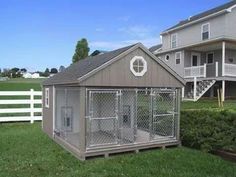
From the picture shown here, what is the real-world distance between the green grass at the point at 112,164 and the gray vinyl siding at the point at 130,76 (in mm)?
1983

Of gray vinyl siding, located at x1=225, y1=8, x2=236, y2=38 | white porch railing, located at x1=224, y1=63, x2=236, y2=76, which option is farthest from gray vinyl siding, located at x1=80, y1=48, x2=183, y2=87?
gray vinyl siding, located at x1=225, y1=8, x2=236, y2=38

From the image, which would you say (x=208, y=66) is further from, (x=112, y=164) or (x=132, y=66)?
(x=112, y=164)

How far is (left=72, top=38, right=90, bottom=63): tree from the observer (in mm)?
46844

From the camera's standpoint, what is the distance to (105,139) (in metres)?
9.60

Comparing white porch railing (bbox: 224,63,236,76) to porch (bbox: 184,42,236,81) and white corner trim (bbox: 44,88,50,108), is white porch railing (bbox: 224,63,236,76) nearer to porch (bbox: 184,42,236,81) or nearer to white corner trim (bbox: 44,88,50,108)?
porch (bbox: 184,42,236,81)

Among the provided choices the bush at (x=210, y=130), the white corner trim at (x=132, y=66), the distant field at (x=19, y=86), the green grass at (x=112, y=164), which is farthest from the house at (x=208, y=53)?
the distant field at (x=19, y=86)

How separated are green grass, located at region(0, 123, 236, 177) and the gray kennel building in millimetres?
385

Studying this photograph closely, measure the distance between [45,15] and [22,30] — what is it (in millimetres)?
4877

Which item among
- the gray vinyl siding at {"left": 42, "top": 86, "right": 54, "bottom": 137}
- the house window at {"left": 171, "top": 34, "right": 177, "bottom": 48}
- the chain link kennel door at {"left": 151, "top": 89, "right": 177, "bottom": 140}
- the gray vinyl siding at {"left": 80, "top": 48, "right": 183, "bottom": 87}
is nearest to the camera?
the gray vinyl siding at {"left": 80, "top": 48, "right": 183, "bottom": 87}

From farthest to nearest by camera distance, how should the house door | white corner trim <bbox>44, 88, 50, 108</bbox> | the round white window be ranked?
the house door < white corner trim <bbox>44, 88, 50, 108</bbox> < the round white window

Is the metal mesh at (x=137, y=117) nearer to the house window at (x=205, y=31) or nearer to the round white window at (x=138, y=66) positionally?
the round white window at (x=138, y=66)

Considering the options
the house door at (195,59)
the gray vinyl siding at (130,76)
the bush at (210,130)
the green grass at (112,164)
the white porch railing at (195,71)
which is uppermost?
the house door at (195,59)

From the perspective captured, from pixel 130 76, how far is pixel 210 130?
113 inches

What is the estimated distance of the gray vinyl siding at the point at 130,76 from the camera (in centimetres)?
850
